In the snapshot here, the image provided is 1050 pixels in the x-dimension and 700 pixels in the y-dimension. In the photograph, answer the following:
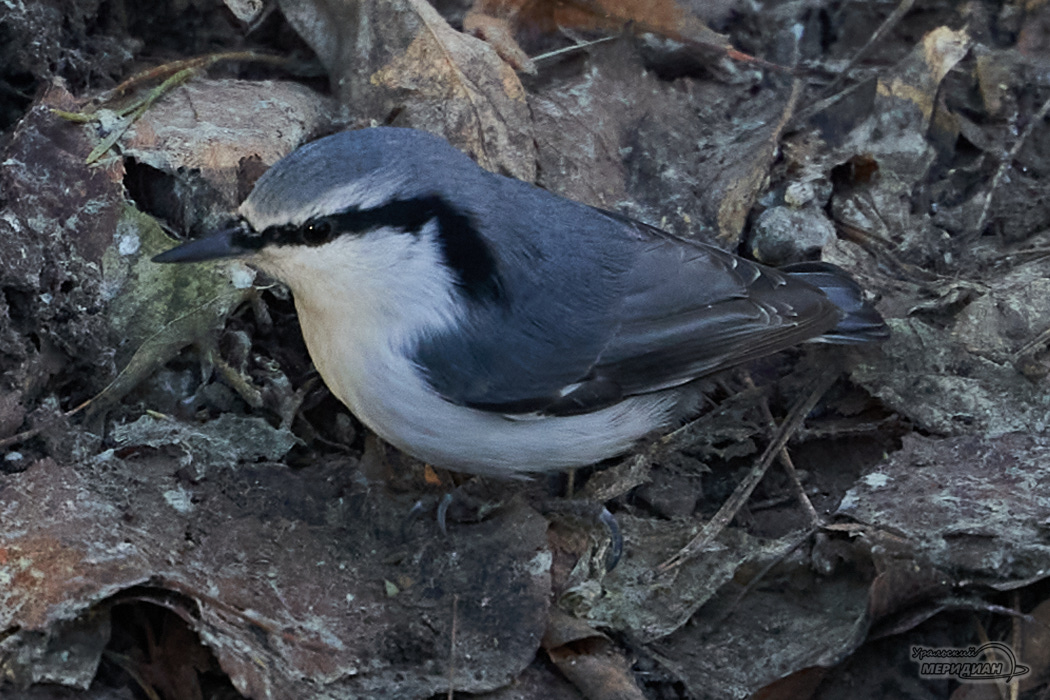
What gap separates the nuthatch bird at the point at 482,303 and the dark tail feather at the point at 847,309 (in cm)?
11

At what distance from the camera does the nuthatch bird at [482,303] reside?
258cm

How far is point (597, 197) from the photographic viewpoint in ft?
12.5

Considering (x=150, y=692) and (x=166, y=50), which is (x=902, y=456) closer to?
(x=150, y=692)

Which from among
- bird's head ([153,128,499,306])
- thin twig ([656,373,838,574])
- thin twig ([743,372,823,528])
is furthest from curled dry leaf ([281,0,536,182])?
thin twig ([656,373,838,574])

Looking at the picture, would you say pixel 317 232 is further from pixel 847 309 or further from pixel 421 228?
pixel 847 309

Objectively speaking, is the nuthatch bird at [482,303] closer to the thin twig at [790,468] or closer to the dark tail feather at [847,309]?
the dark tail feather at [847,309]

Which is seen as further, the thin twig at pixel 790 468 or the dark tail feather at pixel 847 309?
the dark tail feather at pixel 847 309

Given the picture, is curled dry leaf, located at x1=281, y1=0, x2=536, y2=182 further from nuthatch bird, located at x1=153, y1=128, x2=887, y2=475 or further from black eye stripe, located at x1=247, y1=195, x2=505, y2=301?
black eye stripe, located at x1=247, y1=195, x2=505, y2=301

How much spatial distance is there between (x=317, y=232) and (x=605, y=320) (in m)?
0.84

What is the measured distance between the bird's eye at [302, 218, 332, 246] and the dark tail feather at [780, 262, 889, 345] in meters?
1.51

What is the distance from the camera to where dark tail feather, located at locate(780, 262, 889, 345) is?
3230mm

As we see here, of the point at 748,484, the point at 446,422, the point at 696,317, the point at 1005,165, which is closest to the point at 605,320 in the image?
the point at 696,317

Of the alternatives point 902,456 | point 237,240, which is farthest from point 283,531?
point 902,456

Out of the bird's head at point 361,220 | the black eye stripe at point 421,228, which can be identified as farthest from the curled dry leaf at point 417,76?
the black eye stripe at point 421,228
